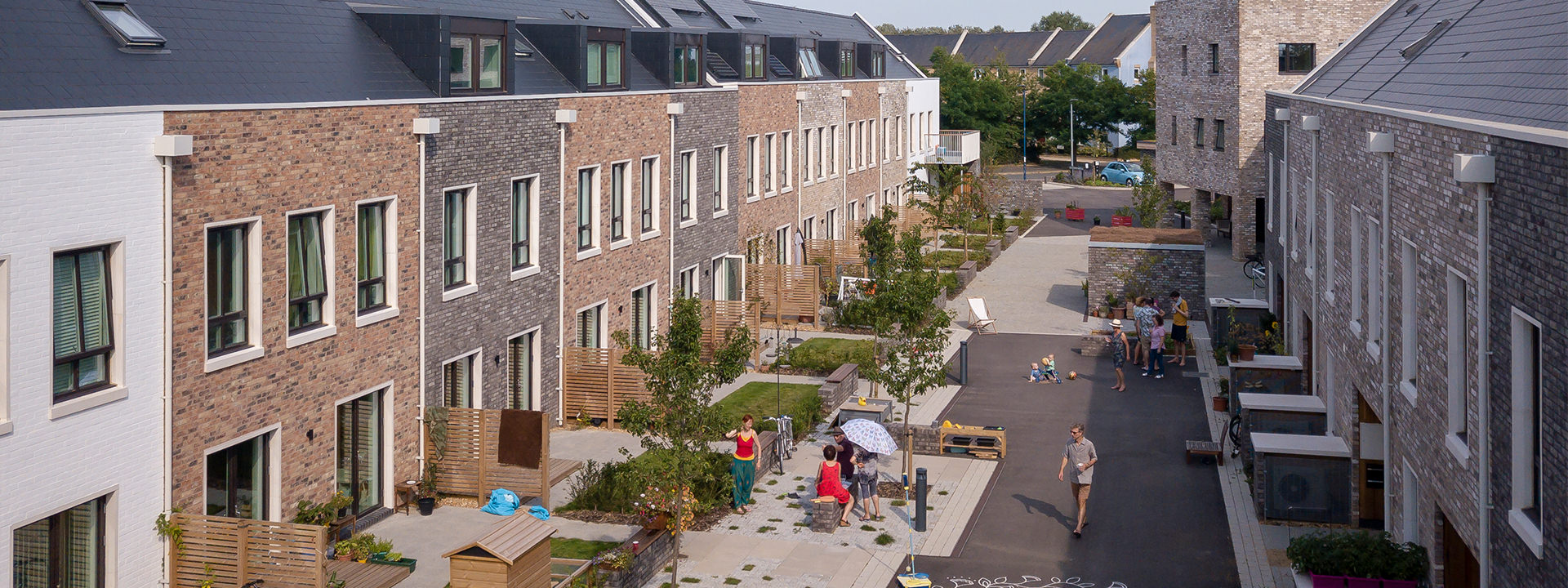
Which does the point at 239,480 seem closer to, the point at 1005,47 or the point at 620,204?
the point at 620,204

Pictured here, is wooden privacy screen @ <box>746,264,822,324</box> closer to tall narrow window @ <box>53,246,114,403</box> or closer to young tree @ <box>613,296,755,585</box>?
young tree @ <box>613,296,755,585</box>

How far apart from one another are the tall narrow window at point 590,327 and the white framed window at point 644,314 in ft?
4.80

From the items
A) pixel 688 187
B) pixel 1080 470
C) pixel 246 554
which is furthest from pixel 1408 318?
pixel 688 187

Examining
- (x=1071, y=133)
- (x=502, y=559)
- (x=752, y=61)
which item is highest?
(x=1071, y=133)

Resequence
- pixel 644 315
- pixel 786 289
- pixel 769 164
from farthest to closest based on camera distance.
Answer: pixel 769 164 → pixel 786 289 → pixel 644 315

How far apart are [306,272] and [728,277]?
16213 millimetres

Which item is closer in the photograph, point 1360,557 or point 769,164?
point 1360,557

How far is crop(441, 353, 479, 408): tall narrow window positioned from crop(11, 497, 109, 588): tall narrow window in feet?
21.8

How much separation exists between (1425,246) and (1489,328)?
2324 millimetres

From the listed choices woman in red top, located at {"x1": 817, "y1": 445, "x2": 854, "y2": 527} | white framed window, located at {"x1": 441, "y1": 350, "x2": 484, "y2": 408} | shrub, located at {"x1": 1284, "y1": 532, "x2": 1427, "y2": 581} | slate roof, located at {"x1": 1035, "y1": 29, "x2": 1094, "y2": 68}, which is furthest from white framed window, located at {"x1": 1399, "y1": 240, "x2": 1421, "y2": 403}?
slate roof, located at {"x1": 1035, "y1": 29, "x2": 1094, "y2": 68}

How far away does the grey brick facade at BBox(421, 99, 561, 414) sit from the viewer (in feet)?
62.8

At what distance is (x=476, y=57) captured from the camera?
2120 cm

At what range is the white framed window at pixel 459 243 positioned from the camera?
19672mm

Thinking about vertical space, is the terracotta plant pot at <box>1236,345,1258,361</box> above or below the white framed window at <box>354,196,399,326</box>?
below
